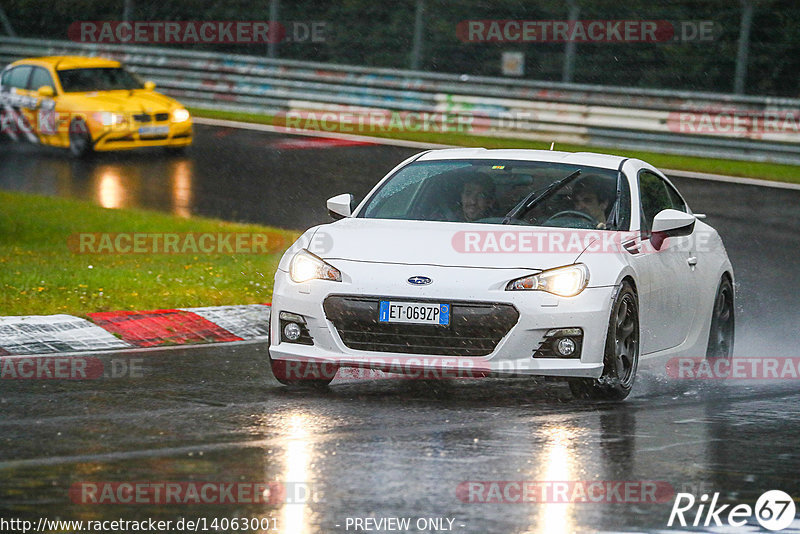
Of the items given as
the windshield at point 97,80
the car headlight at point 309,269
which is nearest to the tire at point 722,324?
the car headlight at point 309,269

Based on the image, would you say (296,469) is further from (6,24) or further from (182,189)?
(6,24)

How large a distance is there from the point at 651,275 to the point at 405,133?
16008 mm

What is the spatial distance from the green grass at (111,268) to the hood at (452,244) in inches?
118

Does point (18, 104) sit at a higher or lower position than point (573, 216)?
lower

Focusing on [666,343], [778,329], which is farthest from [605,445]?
[778,329]

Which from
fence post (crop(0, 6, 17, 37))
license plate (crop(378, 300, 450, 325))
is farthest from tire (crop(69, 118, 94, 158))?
license plate (crop(378, 300, 450, 325))

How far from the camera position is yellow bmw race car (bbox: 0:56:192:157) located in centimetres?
2242

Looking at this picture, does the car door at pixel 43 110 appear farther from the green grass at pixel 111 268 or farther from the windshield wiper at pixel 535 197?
the windshield wiper at pixel 535 197

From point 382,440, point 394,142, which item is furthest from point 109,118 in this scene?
point 382,440

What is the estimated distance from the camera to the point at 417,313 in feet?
27.3

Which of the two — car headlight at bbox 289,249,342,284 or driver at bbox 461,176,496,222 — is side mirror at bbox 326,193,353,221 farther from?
car headlight at bbox 289,249,342,284

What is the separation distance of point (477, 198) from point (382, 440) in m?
2.66

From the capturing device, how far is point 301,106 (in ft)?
87.0

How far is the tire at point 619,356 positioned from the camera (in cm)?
845
